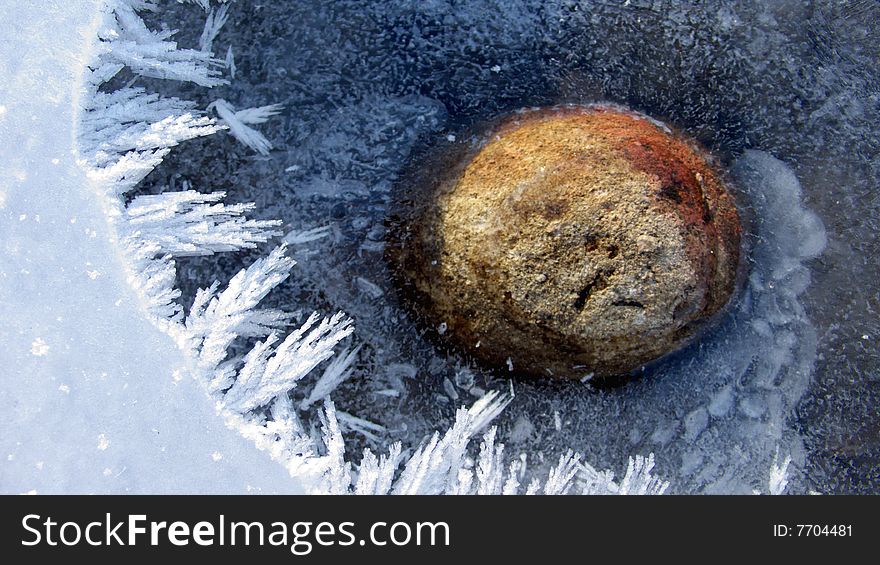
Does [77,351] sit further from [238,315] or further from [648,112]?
[648,112]

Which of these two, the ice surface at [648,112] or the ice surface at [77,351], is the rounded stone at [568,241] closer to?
the ice surface at [648,112]

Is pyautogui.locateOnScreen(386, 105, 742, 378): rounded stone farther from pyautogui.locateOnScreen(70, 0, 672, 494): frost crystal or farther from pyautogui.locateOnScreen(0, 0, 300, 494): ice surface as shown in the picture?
pyautogui.locateOnScreen(0, 0, 300, 494): ice surface

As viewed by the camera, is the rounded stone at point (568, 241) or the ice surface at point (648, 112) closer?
the rounded stone at point (568, 241)

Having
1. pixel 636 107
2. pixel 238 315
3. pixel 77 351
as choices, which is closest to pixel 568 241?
pixel 636 107

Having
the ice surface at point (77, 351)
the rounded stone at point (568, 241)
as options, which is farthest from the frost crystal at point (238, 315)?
the rounded stone at point (568, 241)

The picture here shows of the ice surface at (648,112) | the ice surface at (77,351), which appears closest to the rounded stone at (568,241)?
the ice surface at (648,112)
